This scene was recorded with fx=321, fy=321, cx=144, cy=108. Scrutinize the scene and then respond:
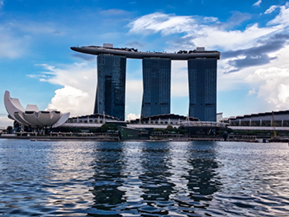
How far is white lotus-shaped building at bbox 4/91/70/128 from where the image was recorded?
185 metres

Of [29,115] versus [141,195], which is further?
[29,115]

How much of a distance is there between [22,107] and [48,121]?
22.1 metres

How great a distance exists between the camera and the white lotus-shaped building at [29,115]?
18475 centimetres

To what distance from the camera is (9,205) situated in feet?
51.6

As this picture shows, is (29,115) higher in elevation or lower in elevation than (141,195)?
higher

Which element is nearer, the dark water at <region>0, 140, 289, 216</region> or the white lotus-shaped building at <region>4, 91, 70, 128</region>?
the dark water at <region>0, 140, 289, 216</region>

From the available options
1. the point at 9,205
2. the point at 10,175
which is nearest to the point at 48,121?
the point at 10,175

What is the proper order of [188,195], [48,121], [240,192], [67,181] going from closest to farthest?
[188,195], [240,192], [67,181], [48,121]

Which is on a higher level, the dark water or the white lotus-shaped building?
the white lotus-shaped building

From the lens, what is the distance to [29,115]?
7234 inches

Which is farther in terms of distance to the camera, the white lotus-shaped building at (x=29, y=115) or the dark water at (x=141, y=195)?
the white lotus-shaped building at (x=29, y=115)

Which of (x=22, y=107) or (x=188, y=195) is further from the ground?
(x=22, y=107)

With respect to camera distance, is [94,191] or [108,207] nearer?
[108,207]

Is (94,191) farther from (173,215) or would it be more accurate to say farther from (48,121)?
(48,121)
